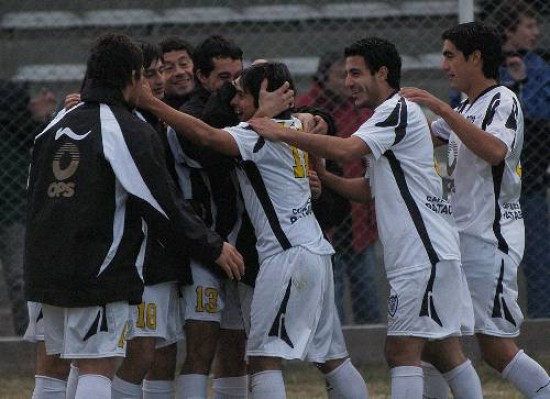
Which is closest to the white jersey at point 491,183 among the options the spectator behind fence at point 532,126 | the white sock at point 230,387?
the white sock at point 230,387

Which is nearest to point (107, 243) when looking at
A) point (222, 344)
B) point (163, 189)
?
point (163, 189)

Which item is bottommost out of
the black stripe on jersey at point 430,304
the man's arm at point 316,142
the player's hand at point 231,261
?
the black stripe on jersey at point 430,304

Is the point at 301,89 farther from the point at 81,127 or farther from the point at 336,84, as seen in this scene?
the point at 81,127

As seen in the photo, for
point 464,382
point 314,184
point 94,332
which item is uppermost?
point 314,184

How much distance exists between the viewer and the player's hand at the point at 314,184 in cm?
600

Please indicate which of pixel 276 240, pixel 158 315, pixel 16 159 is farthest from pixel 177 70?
pixel 16 159

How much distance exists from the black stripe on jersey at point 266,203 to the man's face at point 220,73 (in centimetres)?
61

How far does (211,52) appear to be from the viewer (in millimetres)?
6152

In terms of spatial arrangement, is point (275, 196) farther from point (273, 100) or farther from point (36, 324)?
point (36, 324)

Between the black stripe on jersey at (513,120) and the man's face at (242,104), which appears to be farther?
the black stripe on jersey at (513,120)

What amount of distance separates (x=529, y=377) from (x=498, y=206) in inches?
29.3

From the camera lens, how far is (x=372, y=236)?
8.49 meters

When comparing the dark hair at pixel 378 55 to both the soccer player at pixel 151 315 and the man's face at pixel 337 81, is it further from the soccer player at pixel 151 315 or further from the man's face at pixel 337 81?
the man's face at pixel 337 81

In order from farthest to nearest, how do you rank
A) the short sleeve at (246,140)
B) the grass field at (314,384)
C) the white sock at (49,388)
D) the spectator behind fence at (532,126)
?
the spectator behind fence at (532,126) → the grass field at (314,384) → the white sock at (49,388) → the short sleeve at (246,140)
